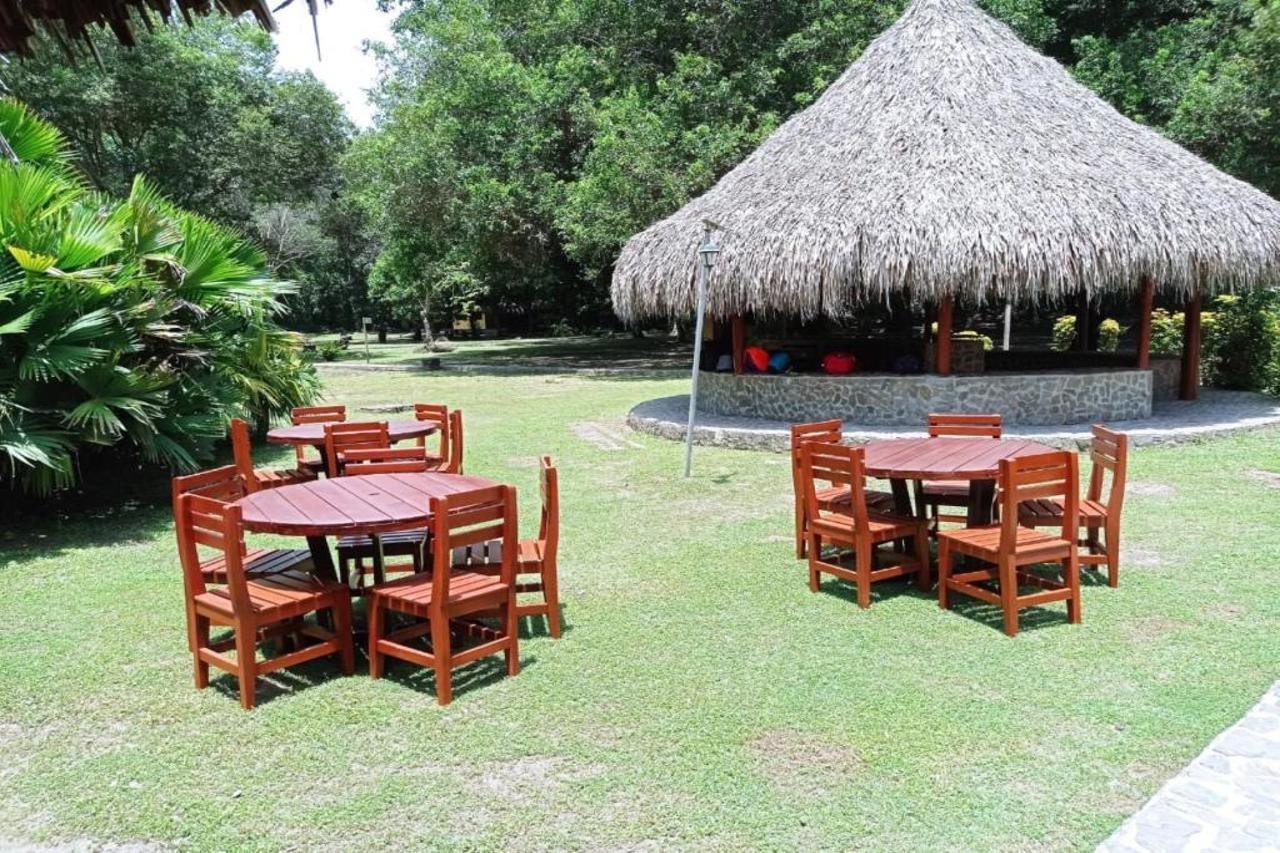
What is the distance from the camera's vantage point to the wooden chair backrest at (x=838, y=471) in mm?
5309

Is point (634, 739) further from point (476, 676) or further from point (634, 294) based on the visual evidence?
point (634, 294)

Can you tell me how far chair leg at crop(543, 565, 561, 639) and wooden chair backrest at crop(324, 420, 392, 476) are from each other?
9.02 feet

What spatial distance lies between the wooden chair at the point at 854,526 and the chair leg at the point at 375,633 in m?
2.67

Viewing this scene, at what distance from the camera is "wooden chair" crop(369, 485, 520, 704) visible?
4.11 meters

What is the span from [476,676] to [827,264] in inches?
313

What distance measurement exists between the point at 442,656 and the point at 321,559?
1.18 metres

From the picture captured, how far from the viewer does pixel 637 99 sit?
65.6 ft

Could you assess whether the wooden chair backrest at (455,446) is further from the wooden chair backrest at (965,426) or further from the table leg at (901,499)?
the wooden chair backrest at (965,426)

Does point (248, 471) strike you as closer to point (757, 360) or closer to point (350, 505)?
point (350, 505)

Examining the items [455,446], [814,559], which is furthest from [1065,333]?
[814,559]

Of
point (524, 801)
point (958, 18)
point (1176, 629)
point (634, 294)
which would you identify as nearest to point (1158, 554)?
point (1176, 629)

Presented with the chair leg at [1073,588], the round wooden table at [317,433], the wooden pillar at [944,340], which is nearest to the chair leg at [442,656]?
the chair leg at [1073,588]


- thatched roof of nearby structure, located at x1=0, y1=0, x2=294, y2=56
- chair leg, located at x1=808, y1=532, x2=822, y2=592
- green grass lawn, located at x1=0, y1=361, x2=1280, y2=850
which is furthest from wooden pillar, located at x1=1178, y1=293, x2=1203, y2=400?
thatched roof of nearby structure, located at x1=0, y1=0, x2=294, y2=56

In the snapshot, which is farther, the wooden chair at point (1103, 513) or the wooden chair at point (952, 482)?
the wooden chair at point (952, 482)
